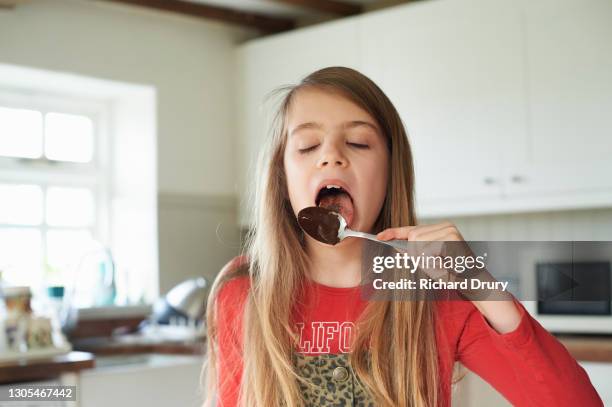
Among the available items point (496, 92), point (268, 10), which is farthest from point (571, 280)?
point (268, 10)

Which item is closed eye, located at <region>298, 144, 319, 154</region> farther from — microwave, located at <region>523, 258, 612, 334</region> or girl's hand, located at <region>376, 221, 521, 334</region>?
microwave, located at <region>523, 258, 612, 334</region>

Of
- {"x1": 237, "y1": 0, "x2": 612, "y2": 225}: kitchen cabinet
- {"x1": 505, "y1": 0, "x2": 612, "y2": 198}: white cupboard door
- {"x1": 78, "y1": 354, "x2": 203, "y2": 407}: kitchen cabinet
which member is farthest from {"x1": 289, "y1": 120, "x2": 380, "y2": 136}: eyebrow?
{"x1": 505, "y1": 0, "x2": 612, "y2": 198}: white cupboard door

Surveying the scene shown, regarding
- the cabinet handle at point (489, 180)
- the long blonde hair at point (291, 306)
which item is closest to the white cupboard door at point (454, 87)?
Result: the cabinet handle at point (489, 180)

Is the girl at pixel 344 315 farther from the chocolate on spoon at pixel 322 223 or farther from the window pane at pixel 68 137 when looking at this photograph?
the window pane at pixel 68 137

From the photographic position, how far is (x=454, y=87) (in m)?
3.16

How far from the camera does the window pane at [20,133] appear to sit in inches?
131

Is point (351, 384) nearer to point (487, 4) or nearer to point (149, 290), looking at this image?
point (487, 4)

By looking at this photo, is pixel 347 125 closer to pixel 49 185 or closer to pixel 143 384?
pixel 143 384

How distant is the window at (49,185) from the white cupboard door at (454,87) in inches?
53.1

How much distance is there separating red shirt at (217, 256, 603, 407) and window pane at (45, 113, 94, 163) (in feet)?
8.25

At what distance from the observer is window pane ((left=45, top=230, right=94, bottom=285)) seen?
3.44 metres

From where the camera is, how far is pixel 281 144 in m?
1.18

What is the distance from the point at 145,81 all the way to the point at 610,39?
1926 millimetres

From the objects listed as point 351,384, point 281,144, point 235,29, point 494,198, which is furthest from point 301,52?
point 351,384
